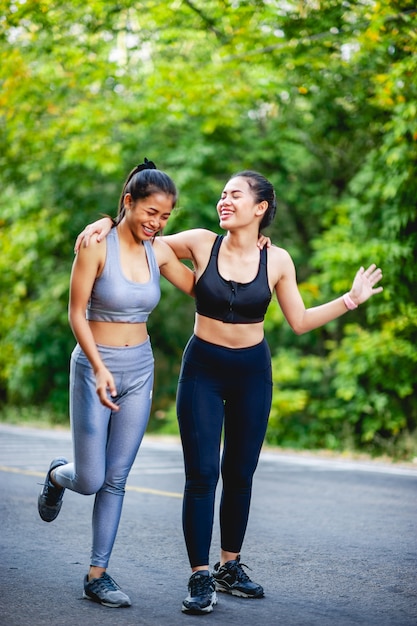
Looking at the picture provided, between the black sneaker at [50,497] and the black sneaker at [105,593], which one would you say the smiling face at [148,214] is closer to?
the black sneaker at [50,497]

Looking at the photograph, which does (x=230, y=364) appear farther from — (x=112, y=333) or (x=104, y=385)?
(x=104, y=385)

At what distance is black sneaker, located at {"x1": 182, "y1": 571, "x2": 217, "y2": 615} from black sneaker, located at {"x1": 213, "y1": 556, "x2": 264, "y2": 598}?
27 cm

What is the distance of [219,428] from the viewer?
4711 mm

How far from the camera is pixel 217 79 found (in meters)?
15.7

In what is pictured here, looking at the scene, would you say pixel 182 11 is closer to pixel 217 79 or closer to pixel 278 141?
pixel 217 79

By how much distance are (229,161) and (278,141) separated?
109 cm

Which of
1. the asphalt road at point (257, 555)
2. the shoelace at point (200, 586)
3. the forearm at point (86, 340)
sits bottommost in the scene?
the asphalt road at point (257, 555)

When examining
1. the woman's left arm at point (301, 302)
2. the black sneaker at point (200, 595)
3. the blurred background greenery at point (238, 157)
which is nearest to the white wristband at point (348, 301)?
the woman's left arm at point (301, 302)

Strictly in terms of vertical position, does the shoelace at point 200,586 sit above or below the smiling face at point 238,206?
below

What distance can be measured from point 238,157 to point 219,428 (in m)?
15.8

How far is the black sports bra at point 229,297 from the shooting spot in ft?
15.5

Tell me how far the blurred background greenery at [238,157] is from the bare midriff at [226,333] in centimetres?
782

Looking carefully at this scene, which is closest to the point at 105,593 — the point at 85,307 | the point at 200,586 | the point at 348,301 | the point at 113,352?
the point at 200,586

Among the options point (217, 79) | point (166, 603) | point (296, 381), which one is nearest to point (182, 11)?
point (217, 79)
